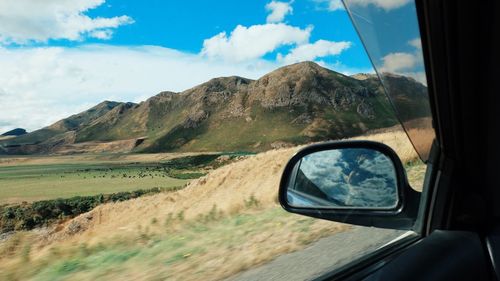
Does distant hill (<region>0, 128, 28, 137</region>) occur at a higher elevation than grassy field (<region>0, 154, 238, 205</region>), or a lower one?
higher

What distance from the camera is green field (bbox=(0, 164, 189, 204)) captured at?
5.24 metres

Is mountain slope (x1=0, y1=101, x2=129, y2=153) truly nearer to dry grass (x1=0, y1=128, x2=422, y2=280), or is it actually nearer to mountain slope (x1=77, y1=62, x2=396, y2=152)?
mountain slope (x1=77, y1=62, x2=396, y2=152)

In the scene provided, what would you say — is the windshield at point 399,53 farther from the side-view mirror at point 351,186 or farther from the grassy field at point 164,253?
the grassy field at point 164,253

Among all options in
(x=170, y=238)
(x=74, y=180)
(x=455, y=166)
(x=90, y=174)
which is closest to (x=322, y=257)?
(x=455, y=166)

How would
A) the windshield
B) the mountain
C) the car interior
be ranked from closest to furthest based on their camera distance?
the car interior
the windshield
the mountain

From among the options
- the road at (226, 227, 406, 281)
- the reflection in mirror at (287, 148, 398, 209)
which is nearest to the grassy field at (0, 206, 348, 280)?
the road at (226, 227, 406, 281)

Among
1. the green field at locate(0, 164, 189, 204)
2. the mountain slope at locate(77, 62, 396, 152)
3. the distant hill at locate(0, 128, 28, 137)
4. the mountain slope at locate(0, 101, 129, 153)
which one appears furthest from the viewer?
the mountain slope at locate(77, 62, 396, 152)

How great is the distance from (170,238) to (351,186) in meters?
2.74

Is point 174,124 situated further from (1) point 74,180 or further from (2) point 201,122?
(1) point 74,180

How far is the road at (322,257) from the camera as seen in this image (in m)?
2.58

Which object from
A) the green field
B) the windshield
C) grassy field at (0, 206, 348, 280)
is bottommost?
grassy field at (0, 206, 348, 280)

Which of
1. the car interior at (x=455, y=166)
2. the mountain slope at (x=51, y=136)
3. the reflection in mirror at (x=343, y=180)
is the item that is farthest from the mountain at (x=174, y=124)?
the reflection in mirror at (x=343, y=180)

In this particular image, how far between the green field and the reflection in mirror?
3267 millimetres

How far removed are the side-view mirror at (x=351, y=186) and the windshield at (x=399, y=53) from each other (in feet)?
0.95
